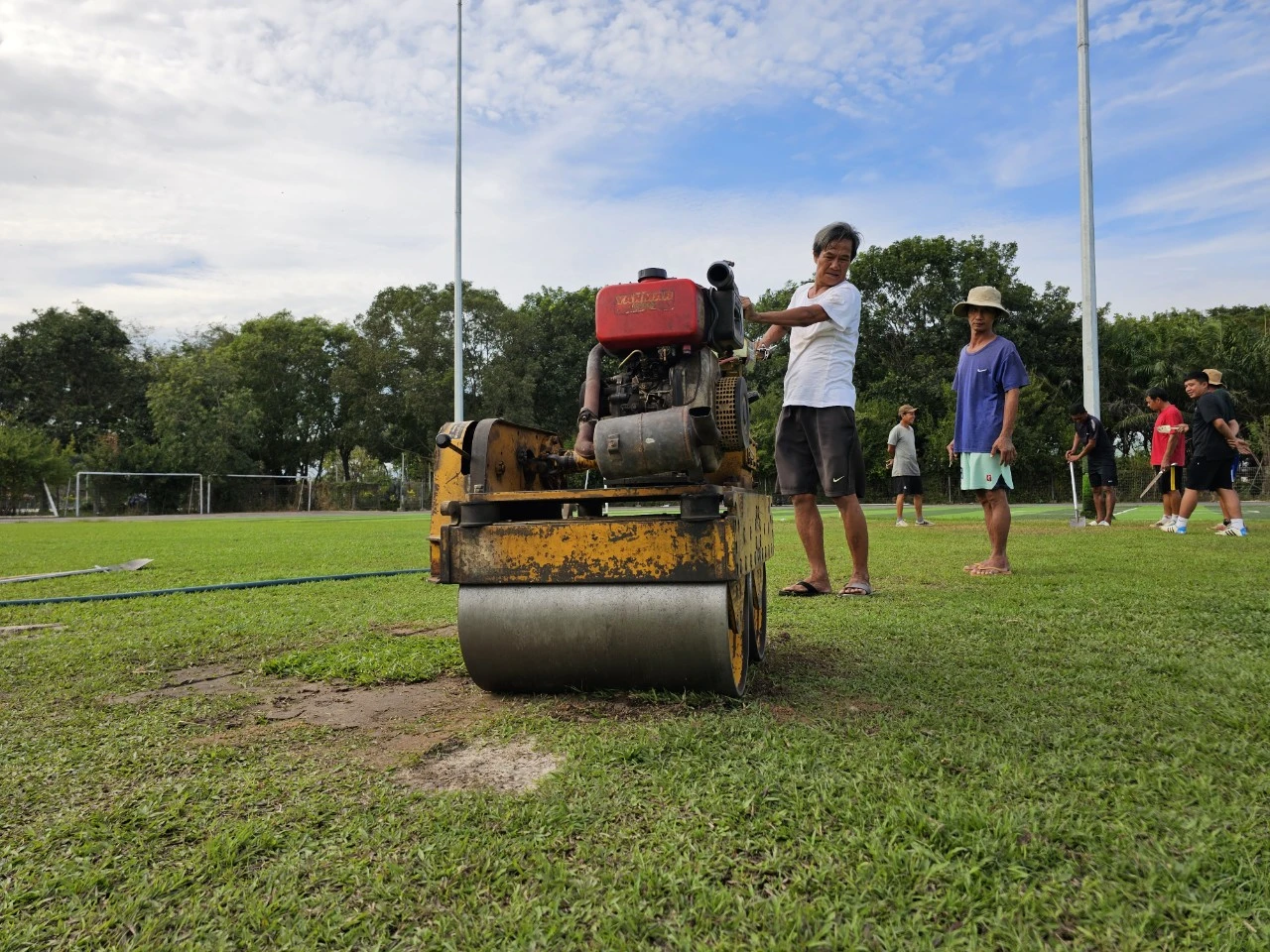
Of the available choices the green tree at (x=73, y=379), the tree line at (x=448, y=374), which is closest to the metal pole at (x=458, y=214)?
the tree line at (x=448, y=374)

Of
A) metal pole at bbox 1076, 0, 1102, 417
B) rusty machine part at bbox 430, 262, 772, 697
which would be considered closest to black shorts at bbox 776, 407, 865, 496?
rusty machine part at bbox 430, 262, 772, 697

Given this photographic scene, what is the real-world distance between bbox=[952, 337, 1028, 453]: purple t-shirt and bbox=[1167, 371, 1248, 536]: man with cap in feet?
13.9

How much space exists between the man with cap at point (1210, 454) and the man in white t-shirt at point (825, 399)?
6.12 metres

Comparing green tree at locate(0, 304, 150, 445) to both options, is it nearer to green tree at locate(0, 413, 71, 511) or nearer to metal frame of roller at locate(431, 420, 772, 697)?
green tree at locate(0, 413, 71, 511)

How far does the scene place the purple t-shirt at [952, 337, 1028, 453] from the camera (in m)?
6.10

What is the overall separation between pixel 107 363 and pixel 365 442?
48.1 ft

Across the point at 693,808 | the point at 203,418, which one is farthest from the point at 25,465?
the point at 693,808

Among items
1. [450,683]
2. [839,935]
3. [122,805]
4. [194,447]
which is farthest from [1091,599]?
[194,447]

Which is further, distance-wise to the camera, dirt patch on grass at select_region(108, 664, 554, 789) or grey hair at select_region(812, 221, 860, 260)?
grey hair at select_region(812, 221, 860, 260)

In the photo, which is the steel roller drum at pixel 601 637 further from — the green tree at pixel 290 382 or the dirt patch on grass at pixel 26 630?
the green tree at pixel 290 382

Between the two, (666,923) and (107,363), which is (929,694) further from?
(107,363)

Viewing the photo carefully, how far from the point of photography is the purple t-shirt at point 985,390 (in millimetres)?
6102

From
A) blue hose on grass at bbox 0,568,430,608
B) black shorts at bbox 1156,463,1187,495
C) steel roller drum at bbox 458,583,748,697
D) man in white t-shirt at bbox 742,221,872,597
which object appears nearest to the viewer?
steel roller drum at bbox 458,583,748,697

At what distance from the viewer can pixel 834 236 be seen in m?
4.60
